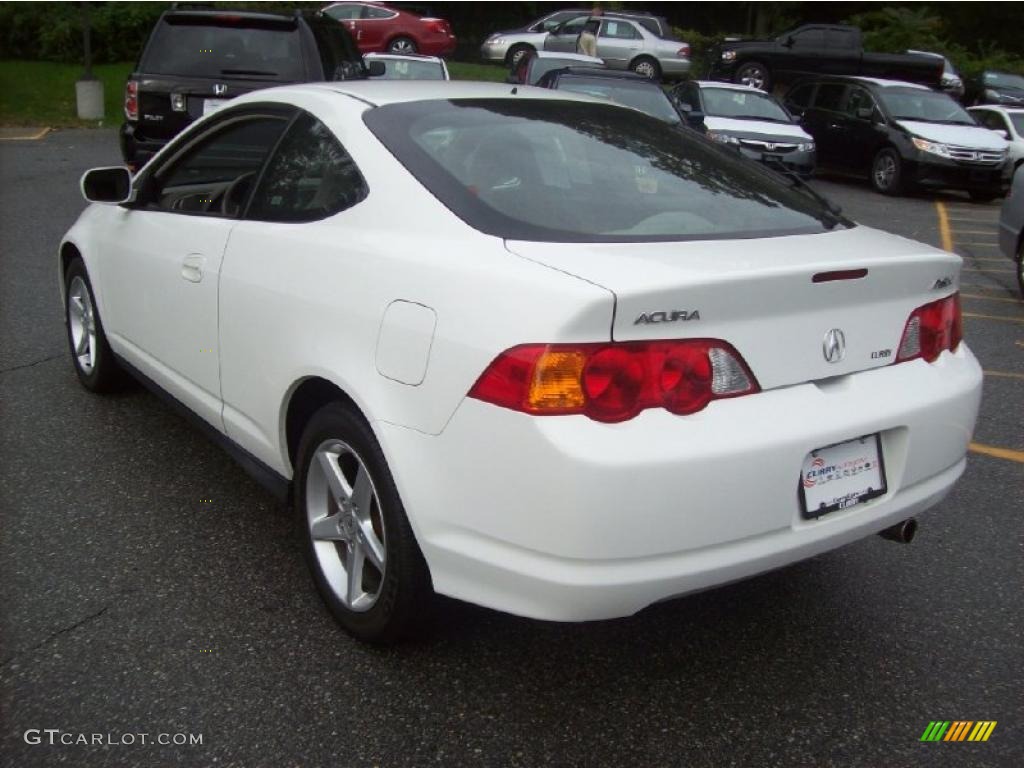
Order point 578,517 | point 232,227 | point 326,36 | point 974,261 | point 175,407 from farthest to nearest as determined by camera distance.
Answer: point 974,261 < point 326,36 < point 175,407 < point 232,227 < point 578,517

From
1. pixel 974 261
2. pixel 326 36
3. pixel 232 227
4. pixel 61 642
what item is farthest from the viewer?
pixel 974 261

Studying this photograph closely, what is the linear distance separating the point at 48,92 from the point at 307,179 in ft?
65.7

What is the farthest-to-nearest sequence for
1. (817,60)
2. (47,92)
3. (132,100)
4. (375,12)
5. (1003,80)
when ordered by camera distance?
(1003,80) → (375,12) → (817,60) → (47,92) → (132,100)

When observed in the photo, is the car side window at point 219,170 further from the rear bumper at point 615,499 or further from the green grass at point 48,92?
the green grass at point 48,92

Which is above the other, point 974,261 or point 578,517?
point 578,517

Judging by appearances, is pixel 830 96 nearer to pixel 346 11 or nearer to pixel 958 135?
pixel 958 135

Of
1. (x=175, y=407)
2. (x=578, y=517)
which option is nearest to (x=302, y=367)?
(x=578, y=517)

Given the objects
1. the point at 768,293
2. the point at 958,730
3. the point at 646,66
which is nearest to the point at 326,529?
the point at 768,293

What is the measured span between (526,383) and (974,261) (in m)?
8.98

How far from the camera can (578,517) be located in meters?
2.15

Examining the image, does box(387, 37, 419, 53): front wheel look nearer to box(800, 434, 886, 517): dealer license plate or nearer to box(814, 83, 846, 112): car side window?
box(814, 83, 846, 112): car side window

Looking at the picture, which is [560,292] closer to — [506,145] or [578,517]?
[578,517]

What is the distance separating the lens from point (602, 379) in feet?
7.18

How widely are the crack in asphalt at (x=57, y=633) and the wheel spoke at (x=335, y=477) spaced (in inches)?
31.5
